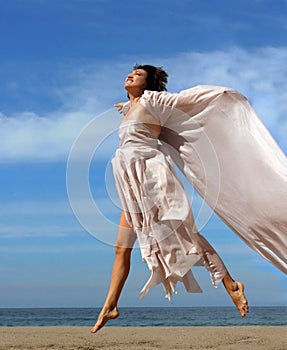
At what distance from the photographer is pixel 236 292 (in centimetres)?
437

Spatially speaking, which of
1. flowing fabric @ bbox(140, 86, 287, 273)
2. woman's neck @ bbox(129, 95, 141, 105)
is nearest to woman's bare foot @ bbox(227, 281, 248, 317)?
flowing fabric @ bbox(140, 86, 287, 273)

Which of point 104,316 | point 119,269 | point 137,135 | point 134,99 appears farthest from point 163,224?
point 134,99

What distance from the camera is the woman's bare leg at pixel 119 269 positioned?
4.51 m

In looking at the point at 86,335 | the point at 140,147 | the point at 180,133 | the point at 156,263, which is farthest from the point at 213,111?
the point at 86,335

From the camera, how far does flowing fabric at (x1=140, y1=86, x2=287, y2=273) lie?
175 inches

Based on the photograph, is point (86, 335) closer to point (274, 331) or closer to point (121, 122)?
point (274, 331)

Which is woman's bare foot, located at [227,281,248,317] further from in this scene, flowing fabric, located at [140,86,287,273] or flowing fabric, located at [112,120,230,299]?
flowing fabric, located at [140,86,287,273]

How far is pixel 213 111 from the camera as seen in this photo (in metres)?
4.62

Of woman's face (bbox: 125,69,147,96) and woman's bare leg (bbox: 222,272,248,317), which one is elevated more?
woman's face (bbox: 125,69,147,96)

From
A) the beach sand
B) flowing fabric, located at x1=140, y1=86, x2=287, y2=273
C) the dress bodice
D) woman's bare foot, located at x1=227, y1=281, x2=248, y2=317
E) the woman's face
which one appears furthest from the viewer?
the beach sand

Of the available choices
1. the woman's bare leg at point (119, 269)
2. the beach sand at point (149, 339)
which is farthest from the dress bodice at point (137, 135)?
the beach sand at point (149, 339)

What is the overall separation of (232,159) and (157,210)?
0.69 metres

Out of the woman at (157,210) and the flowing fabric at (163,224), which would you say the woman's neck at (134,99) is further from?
the flowing fabric at (163,224)

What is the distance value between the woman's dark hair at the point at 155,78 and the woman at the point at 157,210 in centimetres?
18
